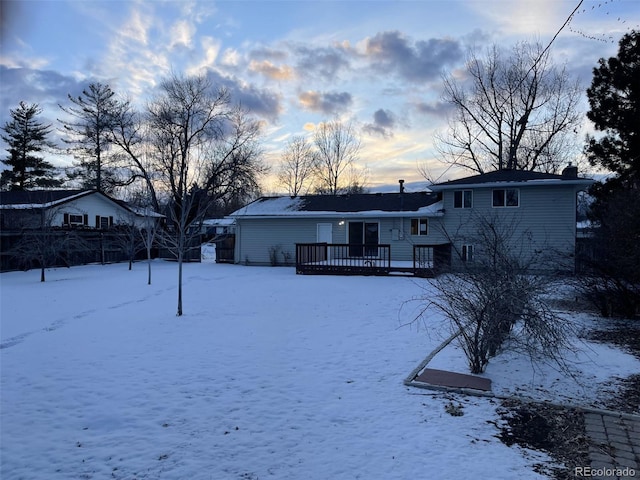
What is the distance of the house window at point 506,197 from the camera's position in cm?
1705

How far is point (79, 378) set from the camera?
514cm

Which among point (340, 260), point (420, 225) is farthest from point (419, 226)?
point (340, 260)

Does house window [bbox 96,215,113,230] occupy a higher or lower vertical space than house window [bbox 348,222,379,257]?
higher


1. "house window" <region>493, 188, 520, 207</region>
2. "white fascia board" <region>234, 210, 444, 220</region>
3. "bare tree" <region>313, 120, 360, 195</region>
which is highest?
"bare tree" <region>313, 120, 360, 195</region>

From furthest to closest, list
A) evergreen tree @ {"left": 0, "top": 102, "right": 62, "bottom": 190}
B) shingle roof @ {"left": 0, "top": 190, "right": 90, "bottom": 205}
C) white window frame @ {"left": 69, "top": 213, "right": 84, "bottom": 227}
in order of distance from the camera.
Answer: evergreen tree @ {"left": 0, "top": 102, "right": 62, "bottom": 190} < white window frame @ {"left": 69, "top": 213, "right": 84, "bottom": 227} < shingle roof @ {"left": 0, "top": 190, "right": 90, "bottom": 205}

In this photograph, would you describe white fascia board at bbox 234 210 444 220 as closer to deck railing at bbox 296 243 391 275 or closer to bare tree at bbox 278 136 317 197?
deck railing at bbox 296 243 391 275

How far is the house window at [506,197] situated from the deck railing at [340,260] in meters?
5.10

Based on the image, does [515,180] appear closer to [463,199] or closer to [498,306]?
[463,199]

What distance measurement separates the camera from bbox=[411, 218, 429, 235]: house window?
61.5ft

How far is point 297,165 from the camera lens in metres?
42.0

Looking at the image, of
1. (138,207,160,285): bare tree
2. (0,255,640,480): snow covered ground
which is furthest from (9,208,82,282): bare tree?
(0,255,640,480): snow covered ground

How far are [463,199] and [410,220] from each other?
2546 millimetres

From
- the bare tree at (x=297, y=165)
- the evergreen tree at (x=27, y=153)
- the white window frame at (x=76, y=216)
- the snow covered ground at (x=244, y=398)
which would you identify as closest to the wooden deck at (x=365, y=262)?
the snow covered ground at (x=244, y=398)

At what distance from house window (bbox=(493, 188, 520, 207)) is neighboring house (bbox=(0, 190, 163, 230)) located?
1469 centimetres
